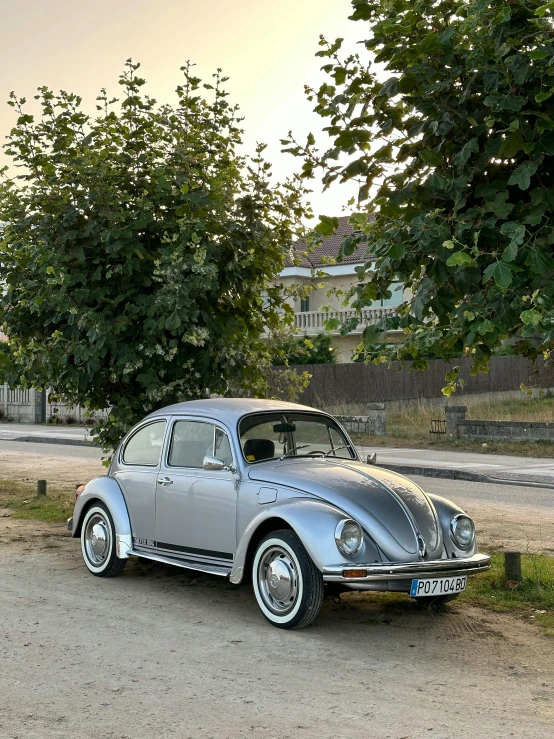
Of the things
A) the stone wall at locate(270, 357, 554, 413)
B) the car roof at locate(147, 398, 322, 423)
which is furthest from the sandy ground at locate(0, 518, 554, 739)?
the stone wall at locate(270, 357, 554, 413)

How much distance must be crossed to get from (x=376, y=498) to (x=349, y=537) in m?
0.47

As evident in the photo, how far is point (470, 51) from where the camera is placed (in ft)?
Result: 21.8

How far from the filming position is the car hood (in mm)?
7035

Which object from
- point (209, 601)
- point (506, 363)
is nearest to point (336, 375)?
point (506, 363)

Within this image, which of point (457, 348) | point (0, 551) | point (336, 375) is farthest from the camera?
point (336, 375)

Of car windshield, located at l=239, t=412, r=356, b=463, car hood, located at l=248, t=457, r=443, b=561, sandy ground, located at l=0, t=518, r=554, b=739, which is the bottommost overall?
sandy ground, located at l=0, t=518, r=554, b=739

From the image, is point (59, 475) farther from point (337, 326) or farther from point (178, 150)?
point (337, 326)

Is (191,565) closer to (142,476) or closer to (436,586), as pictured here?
(142,476)

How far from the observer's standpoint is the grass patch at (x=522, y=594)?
775cm

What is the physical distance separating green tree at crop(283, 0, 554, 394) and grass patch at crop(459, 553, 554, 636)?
2.05 metres

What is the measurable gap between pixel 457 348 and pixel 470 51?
213 cm

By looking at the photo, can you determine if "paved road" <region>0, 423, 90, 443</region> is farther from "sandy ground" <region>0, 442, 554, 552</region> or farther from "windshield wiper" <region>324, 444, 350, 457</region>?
"windshield wiper" <region>324, 444, 350, 457</region>

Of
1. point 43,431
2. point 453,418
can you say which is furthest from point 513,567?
point 43,431

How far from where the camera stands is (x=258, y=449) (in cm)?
816
